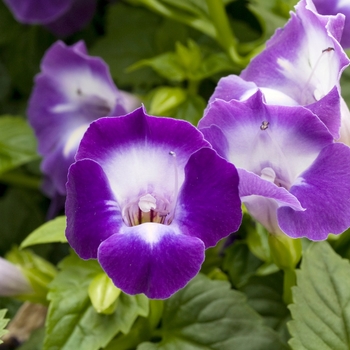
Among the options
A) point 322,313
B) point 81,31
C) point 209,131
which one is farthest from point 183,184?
point 81,31

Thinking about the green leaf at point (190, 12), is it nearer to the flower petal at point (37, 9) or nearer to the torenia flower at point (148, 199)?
the flower petal at point (37, 9)

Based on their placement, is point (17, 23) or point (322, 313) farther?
point (17, 23)

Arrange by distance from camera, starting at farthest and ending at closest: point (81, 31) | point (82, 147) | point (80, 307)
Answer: point (81, 31) → point (80, 307) → point (82, 147)

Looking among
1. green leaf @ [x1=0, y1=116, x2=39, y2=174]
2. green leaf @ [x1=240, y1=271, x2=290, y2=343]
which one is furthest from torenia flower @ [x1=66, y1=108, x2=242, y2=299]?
green leaf @ [x1=0, y1=116, x2=39, y2=174]

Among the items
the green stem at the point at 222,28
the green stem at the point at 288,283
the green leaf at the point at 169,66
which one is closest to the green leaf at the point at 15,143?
the green leaf at the point at 169,66

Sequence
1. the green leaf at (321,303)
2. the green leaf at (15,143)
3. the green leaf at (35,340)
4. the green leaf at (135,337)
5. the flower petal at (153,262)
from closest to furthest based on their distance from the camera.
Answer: the flower petal at (153,262) < the green leaf at (321,303) < the green leaf at (135,337) < the green leaf at (35,340) < the green leaf at (15,143)

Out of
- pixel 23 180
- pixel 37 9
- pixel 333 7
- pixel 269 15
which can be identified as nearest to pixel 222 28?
pixel 269 15

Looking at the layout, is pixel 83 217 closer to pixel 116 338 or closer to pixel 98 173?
pixel 98 173

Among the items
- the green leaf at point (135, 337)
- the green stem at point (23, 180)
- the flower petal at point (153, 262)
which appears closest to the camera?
the flower petal at point (153, 262)

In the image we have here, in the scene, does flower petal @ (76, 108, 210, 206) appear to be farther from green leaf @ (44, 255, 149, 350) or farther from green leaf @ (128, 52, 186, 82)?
green leaf @ (128, 52, 186, 82)
